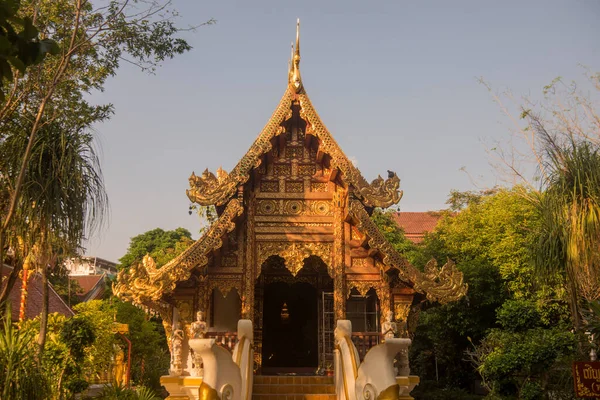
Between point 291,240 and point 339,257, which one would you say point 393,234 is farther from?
point 291,240

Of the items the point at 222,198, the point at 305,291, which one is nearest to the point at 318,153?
the point at 222,198

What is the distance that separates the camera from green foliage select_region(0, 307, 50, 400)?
8.21 metres

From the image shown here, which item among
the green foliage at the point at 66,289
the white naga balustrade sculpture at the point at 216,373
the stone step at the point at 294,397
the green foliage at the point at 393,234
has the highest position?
the green foliage at the point at 393,234

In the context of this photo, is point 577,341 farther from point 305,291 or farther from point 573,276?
point 305,291

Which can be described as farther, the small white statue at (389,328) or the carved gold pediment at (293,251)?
the carved gold pediment at (293,251)

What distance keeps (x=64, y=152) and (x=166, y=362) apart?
14.3m

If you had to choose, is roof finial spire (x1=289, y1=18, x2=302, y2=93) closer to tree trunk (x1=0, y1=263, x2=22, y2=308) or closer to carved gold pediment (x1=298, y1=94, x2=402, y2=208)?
carved gold pediment (x1=298, y1=94, x2=402, y2=208)

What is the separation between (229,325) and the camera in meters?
11.2

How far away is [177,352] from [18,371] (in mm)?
2228

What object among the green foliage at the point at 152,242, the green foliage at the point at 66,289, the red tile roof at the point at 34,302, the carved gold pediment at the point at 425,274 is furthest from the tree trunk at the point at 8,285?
the green foliage at the point at 152,242

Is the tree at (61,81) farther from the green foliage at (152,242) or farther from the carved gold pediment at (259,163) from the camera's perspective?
the green foliage at (152,242)

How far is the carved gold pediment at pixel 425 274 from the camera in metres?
9.50

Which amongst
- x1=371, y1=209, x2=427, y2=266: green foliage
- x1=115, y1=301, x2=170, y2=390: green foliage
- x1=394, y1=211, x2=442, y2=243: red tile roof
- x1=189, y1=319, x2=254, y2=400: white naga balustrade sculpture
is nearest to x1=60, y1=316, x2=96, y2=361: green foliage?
x1=189, y1=319, x2=254, y2=400: white naga balustrade sculpture

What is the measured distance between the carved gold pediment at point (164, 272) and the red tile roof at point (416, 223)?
25405 millimetres
